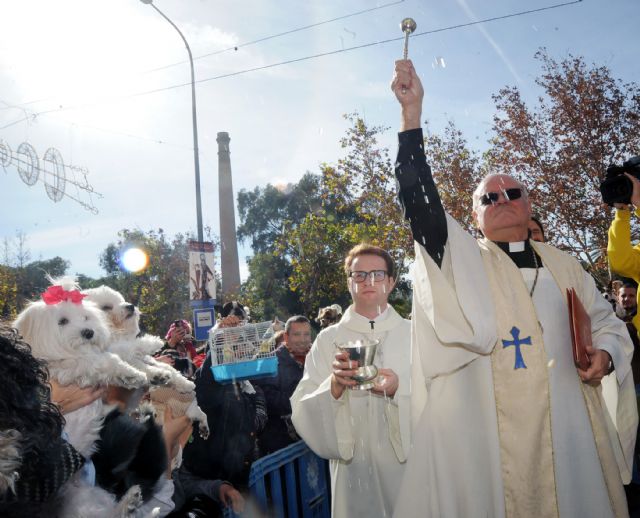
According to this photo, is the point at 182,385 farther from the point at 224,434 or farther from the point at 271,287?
the point at 271,287

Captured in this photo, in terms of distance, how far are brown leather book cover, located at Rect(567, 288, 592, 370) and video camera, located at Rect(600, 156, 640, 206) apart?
1.54 m

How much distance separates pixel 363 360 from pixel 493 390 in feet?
2.25

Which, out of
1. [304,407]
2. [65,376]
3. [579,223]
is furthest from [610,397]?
[579,223]

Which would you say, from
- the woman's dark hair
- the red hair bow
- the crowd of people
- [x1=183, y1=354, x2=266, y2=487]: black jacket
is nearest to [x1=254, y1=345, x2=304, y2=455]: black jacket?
[x1=183, y1=354, x2=266, y2=487]: black jacket

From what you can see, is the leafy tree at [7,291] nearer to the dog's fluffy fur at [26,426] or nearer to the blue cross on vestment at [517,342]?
the dog's fluffy fur at [26,426]

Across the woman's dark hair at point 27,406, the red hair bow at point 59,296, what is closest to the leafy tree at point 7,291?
the red hair bow at point 59,296

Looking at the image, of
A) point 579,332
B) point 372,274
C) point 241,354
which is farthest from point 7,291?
point 579,332

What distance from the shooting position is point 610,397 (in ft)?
10.2

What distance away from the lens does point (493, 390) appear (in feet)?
9.52

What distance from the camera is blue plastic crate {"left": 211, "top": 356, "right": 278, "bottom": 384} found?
179 inches

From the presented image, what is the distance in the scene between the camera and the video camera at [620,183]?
3.95 metres

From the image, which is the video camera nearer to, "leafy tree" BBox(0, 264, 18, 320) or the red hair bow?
the red hair bow

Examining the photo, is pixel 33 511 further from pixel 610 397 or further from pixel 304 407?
pixel 610 397

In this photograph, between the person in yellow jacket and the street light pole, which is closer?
the person in yellow jacket
